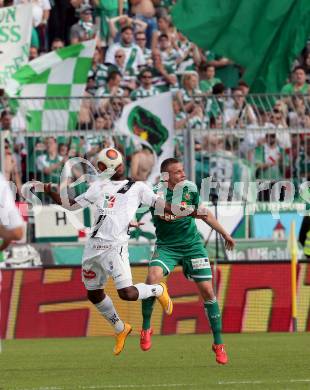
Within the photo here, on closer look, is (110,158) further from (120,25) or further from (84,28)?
(120,25)

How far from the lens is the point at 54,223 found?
2031 cm

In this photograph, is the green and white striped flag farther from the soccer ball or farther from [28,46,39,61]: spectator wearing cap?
the soccer ball

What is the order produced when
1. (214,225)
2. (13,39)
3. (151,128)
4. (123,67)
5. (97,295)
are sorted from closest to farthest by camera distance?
(214,225) → (97,295) → (151,128) → (13,39) → (123,67)

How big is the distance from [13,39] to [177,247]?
308 inches

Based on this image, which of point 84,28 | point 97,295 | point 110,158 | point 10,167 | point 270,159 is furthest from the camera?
point 84,28

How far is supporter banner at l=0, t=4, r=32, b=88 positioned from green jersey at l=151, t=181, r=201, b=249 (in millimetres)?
7124

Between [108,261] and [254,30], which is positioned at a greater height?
[254,30]

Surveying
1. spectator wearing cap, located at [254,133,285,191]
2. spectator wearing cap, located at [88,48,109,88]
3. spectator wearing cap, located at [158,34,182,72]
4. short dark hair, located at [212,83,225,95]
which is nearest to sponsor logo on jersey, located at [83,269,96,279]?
spectator wearing cap, located at [254,133,285,191]

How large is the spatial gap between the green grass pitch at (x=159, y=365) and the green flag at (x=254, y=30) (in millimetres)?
5503

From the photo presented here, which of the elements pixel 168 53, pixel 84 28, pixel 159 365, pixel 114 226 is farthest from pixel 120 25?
pixel 159 365

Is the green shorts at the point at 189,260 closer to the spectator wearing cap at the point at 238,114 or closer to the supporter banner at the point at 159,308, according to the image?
the supporter banner at the point at 159,308

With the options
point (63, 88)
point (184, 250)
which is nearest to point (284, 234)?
point (63, 88)

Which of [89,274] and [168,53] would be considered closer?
[89,274]

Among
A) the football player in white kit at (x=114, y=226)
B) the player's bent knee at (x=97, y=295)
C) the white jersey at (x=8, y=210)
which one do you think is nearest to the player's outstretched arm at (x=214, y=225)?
the football player in white kit at (x=114, y=226)
